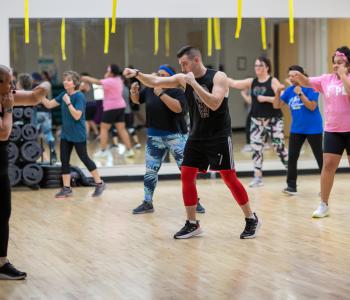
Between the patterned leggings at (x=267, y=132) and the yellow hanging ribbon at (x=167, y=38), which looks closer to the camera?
the patterned leggings at (x=267, y=132)

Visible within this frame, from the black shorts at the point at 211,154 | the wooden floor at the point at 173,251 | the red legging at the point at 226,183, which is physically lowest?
the wooden floor at the point at 173,251

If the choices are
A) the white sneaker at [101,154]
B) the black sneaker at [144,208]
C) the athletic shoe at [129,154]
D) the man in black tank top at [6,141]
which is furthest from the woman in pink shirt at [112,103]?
the man in black tank top at [6,141]

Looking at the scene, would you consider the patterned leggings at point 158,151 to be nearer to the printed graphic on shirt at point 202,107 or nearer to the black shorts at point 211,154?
the black shorts at point 211,154

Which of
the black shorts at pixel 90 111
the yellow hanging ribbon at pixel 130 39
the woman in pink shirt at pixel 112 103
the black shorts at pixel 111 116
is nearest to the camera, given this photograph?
the woman in pink shirt at pixel 112 103

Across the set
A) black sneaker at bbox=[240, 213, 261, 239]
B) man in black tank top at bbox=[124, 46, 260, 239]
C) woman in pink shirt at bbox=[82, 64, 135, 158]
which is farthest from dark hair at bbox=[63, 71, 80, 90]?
black sneaker at bbox=[240, 213, 261, 239]

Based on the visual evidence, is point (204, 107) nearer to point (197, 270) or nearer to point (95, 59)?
point (197, 270)

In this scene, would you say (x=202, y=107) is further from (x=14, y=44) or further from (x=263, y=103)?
(x=14, y=44)

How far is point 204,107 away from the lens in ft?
23.4

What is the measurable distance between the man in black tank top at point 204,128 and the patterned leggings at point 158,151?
1.44m

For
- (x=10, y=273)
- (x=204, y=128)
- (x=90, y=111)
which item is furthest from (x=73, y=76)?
(x=90, y=111)

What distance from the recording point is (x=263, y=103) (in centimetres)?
1095

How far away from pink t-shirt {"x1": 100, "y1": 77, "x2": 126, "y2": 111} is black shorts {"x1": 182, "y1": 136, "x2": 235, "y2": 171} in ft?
23.0

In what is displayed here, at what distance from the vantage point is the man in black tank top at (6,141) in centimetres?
576

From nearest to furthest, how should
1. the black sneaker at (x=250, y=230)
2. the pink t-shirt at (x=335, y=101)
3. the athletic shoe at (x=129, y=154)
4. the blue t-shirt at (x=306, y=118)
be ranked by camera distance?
the black sneaker at (x=250, y=230), the pink t-shirt at (x=335, y=101), the blue t-shirt at (x=306, y=118), the athletic shoe at (x=129, y=154)
